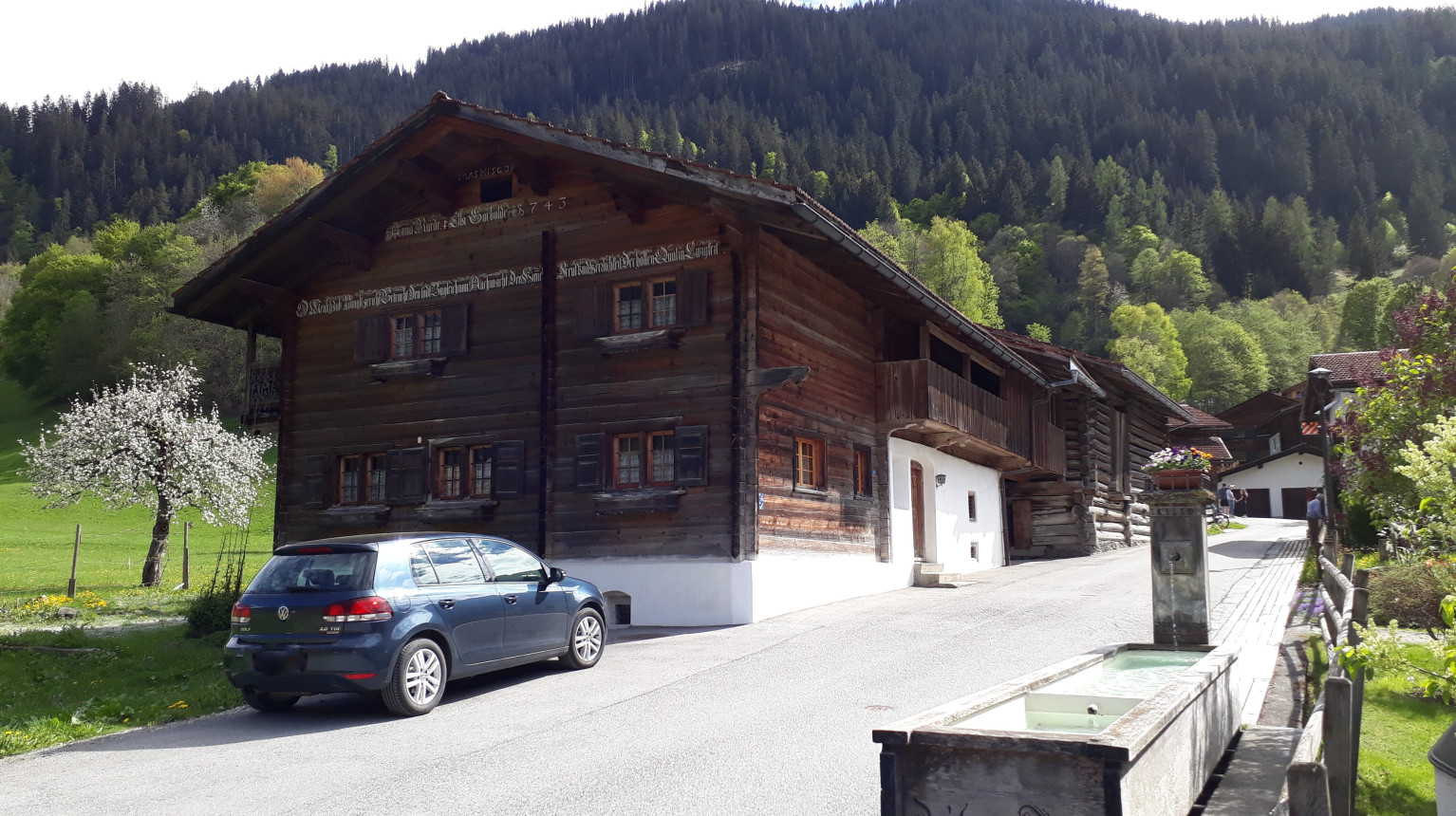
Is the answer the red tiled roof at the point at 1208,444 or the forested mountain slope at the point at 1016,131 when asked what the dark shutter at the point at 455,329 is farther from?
the forested mountain slope at the point at 1016,131

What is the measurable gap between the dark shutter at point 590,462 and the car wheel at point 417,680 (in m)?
7.25

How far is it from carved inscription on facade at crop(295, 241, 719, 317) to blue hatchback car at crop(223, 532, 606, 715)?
7.47m

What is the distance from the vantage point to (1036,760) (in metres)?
4.42

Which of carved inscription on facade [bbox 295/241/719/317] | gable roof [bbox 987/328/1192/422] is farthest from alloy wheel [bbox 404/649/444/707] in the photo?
gable roof [bbox 987/328/1192/422]

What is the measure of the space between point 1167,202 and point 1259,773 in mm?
127152

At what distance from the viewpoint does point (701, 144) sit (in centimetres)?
11956

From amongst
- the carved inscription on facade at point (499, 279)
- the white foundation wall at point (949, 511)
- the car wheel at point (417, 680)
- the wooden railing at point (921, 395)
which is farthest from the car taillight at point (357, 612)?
the white foundation wall at point (949, 511)

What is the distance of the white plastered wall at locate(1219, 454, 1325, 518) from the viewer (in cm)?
6159

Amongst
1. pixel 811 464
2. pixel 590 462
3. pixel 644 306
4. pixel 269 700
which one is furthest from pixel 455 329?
pixel 269 700

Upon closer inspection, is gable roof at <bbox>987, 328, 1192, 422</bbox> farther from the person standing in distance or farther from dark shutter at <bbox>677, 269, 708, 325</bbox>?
dark shutter at <bbox>677, 269, 708, 325</bbox>

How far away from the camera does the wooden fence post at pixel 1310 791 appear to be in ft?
14.2

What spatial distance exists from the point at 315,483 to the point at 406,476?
2.28 metres

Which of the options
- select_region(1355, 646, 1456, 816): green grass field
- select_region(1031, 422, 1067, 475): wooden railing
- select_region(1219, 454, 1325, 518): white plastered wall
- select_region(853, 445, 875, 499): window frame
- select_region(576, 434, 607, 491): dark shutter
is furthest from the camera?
select_region(1219, 454, 1325, 518): white plastered wall

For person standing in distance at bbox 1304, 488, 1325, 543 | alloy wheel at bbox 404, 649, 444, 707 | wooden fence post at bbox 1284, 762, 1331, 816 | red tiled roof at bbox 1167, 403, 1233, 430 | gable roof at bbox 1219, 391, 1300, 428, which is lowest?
alloy wheel at bbox 404, 649, 444, 707
